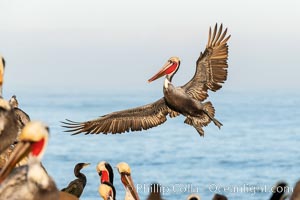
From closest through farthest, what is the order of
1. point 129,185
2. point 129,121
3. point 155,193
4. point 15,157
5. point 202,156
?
point 15,157
point 155,193
point 129,185
point 129,121
point 202,156

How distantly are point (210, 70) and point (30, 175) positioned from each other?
6.44 m

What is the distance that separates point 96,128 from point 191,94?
56.5 inches

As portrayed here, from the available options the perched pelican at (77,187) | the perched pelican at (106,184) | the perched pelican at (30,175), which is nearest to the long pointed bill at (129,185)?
the perched pelican at (106,184)

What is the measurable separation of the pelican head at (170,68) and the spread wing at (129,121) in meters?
0.57

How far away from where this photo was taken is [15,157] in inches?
340

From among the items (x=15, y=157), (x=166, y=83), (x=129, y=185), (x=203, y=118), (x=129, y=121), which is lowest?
(x=129, y=185)

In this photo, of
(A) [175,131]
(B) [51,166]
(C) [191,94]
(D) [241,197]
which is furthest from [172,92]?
(A) [175,131]

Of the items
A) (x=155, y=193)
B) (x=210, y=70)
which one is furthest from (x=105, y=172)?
(x=155, y=193)

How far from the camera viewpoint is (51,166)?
39.1 meters

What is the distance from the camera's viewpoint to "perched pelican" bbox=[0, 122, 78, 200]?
868 centimetres

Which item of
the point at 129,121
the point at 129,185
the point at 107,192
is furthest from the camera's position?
the point at 129,121

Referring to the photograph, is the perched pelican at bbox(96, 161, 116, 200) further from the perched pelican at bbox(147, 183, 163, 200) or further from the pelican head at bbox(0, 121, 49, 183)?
the pelican head at bbox(0, 121, 49, 183)

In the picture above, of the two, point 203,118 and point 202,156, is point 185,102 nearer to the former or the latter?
point 203,118

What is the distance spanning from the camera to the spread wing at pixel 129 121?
1530 cm
